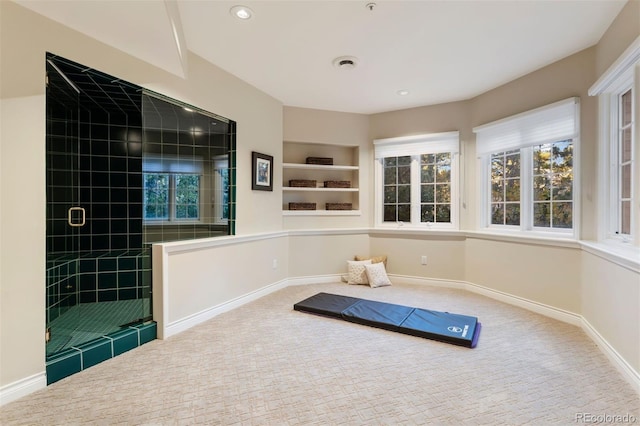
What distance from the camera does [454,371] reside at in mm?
2049

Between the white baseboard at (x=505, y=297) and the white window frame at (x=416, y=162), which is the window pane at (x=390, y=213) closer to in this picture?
the white window frame at (x=416, y=162)

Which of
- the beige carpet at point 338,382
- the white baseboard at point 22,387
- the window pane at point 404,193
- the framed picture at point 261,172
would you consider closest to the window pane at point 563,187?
the beige carpet at point 338,382

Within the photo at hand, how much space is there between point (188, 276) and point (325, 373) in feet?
4.94

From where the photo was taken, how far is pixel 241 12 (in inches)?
87.6

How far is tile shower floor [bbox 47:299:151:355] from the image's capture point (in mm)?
2229

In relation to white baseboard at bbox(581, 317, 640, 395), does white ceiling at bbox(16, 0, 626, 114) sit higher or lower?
higher

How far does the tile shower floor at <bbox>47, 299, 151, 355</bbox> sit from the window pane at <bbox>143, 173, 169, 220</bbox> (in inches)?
38.0

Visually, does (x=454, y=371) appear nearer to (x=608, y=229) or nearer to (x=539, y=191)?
(x=608, y=229)

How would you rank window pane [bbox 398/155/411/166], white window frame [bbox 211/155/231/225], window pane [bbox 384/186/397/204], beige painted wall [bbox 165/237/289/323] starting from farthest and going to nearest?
1. window pane [bbox 384/186/397/204]
2. window pane [bbox 398/155/411/166]
3. white window frame [bbox 211/155/231/225]
4. beige painted wall [bbox 165/237/289/323]

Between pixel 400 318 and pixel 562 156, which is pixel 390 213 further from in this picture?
pixel 562 156

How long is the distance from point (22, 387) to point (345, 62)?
3.36m

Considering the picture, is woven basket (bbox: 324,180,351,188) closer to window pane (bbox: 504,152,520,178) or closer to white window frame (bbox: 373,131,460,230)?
white window frame (bbox: 373,131,460,230)

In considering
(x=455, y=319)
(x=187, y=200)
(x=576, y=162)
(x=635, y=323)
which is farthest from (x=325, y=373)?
(x=576, y=162)

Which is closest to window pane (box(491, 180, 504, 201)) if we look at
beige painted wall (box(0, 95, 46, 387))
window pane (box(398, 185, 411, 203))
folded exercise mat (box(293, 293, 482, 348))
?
window pane (box(398, 185, 411, 203))
